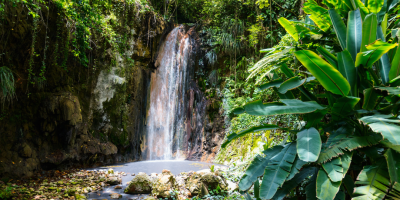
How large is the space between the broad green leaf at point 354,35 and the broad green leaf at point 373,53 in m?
0.24

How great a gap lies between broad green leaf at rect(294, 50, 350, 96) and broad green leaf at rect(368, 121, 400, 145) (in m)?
0.43

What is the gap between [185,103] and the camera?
36.2ft

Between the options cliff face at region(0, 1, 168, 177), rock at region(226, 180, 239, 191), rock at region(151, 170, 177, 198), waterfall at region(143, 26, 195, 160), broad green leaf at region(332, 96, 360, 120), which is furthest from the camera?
waterfall at region(143, 26, 195, 160)

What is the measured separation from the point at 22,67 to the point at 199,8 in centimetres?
1038

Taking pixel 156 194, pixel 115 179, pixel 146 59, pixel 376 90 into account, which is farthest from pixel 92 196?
pixel 146 59

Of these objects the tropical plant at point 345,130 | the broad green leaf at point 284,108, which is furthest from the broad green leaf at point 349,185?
the broad green leaf at point 284,108

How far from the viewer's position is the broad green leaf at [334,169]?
5.35 ft

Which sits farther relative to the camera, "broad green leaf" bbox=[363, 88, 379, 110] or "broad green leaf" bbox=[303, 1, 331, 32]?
"broad green leaf" bbox=[303, 1, 331, 32]

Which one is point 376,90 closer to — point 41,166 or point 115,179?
point 115,179

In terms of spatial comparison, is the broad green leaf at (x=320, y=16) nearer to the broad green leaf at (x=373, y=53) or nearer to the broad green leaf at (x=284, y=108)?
the broad green leaf at (x=373, y=53)

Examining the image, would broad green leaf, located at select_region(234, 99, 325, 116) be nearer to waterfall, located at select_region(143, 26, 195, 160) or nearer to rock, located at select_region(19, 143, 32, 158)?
rock, located at select_region(19, 143, 32, 158)

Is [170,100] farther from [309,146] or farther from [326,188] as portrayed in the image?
[326,188]

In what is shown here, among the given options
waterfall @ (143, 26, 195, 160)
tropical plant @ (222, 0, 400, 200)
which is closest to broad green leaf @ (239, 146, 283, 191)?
tropical plant @ (222, 0, 400, 200)

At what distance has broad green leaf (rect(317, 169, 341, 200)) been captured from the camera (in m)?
1.59
